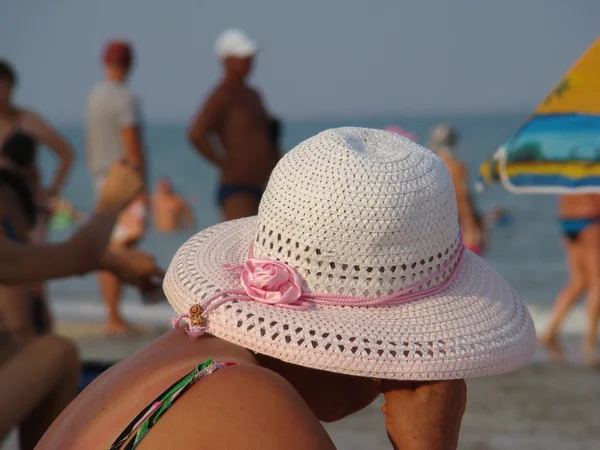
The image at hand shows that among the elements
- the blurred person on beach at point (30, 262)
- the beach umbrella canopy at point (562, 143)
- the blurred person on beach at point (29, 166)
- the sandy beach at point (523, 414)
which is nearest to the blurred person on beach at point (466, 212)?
the sandy beach at point (523, 414)

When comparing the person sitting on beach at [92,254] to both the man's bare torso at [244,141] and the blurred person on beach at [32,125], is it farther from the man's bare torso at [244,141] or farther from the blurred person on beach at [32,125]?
the man's bare torso at [244,141]

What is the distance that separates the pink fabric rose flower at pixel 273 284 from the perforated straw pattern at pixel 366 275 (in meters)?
0.02

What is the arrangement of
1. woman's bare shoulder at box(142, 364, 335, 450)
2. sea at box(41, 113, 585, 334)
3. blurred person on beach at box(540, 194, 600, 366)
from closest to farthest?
woman's bare shoulder at box(142, 364, 335, 450) < blurred person on beach at box(540, 194, 600, 366) < sea at box(41, 113, 585, 334)

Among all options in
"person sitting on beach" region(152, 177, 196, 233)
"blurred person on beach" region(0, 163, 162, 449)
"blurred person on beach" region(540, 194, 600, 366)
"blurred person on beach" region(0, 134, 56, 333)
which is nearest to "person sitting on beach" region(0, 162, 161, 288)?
"blurred person on beach" region(0, 163, 162, 449)

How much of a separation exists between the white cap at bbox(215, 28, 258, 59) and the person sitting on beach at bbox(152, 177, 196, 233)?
10947mm

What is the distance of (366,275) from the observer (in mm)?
1609

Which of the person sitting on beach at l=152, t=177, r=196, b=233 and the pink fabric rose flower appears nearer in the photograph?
the pink fabric rose flower

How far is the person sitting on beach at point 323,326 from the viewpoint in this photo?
4.93ft

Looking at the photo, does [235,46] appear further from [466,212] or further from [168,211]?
[168,211]

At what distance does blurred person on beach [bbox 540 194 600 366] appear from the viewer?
6652 millimetres

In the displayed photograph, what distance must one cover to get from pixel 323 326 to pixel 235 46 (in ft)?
18.2

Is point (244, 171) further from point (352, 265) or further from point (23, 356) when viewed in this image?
point (352, 265)

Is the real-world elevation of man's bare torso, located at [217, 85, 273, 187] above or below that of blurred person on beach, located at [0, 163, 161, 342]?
below

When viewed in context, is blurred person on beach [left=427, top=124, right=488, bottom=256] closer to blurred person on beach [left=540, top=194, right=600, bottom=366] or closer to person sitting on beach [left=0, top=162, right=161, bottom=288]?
blurred person on beach [left=540, top=194, right=600, bottom=366]
